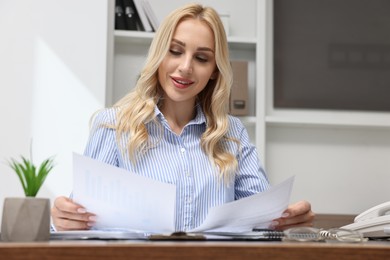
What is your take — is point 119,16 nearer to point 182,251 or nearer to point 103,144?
point 103,144

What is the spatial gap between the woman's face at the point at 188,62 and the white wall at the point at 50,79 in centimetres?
133

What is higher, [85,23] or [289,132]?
[85,23]

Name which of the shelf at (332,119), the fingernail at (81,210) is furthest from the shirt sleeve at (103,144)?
the shelf at (332,119)

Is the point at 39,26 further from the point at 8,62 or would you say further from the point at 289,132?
the point at 289,132

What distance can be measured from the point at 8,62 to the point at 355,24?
6.36 ft

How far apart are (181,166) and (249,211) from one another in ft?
1.65

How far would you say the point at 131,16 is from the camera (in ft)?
10.8

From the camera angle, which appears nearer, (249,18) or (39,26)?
(39,26)

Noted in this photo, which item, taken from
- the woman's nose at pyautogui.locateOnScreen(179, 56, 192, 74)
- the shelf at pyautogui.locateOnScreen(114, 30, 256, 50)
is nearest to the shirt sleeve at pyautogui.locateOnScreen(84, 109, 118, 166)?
the woman's nose at pyautogui.locateOnScreen(179, 56, 192, 74)

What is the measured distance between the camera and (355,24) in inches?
136

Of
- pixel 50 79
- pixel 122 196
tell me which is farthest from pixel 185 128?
pixel 50 79

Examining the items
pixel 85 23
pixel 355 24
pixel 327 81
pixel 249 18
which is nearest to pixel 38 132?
pixel 85 23

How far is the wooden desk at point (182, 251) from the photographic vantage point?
729 millimetres

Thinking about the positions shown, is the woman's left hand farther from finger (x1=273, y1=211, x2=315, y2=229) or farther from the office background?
the office background
